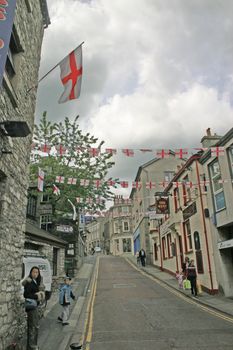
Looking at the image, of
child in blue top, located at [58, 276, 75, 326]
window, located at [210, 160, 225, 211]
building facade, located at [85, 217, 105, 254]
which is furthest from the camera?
building facade, located at [85, 217, 105, 254]

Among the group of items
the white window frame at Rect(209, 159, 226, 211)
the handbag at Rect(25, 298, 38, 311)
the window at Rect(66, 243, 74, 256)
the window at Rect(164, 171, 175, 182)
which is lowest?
the handbag at Rect(25, 298, 38, 311)

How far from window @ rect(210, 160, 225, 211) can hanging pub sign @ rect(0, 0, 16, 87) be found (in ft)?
38.0

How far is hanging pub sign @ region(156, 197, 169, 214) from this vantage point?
21.8 meters

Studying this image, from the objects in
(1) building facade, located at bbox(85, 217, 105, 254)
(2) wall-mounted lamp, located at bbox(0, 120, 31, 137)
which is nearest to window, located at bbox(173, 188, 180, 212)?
(2) wall-mounted lamp, located at bbox(0, 120, 31, 137)

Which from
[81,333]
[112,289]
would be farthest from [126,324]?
[112,289]

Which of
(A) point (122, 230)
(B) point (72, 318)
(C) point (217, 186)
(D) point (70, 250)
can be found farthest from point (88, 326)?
(A) point (122, 230)

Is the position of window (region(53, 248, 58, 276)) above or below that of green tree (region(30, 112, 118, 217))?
below

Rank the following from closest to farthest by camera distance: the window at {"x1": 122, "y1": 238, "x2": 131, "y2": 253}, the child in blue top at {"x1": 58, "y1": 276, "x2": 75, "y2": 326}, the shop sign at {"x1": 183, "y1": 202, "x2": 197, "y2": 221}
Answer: the child in blue top at {"x1": 58, "y1": 276, "x2": 75, "y2": 326} → the shop sign at {"x1": 183, "y1": 202, "x2": 197, "y2": 221} → the window at {"x1": 122, "y1": 238, "x2": 131, "y2": 253}

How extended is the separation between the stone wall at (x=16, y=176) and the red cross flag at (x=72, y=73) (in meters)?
0.99

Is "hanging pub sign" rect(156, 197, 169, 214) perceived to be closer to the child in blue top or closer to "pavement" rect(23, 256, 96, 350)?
"pavement" rect(23, 256, 96, 350)

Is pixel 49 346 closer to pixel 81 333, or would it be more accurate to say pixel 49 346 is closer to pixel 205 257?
pixel 81 333

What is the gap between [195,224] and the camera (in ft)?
57.3

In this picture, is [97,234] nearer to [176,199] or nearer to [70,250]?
[70,250]

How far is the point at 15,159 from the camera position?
6816 mm
